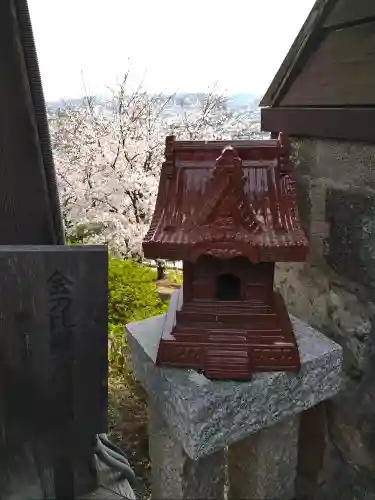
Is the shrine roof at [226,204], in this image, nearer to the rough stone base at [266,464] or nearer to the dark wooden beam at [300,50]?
the dark wooden beam at [300,50]

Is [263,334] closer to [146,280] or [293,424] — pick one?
[293,424]

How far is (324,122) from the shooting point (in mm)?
1295

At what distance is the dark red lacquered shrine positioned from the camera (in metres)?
0.98

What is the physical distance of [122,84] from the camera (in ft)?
16.0

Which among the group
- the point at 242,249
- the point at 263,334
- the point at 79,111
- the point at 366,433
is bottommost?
the point at 366,433

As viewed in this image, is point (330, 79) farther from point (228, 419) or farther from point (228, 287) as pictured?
point (228, 419)

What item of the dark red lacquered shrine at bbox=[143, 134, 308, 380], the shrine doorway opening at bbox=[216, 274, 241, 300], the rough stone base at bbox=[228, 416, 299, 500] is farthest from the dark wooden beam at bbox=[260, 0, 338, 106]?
the rough stone base at bbox=[228, 416, 299, 500]

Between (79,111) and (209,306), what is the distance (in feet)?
14.9

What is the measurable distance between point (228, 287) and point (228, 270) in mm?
80

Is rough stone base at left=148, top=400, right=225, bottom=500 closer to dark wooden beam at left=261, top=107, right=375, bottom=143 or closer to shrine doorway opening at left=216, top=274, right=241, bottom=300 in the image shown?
shrine doorway opening at left=216, top=274, right=241, bottom=300

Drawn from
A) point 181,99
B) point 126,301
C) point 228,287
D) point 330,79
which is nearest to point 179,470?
point 228,287

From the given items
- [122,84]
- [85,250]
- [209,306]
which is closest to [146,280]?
[209,306]

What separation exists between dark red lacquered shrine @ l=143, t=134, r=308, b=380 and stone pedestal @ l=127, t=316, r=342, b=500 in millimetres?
50

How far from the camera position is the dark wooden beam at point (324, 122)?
116cm
